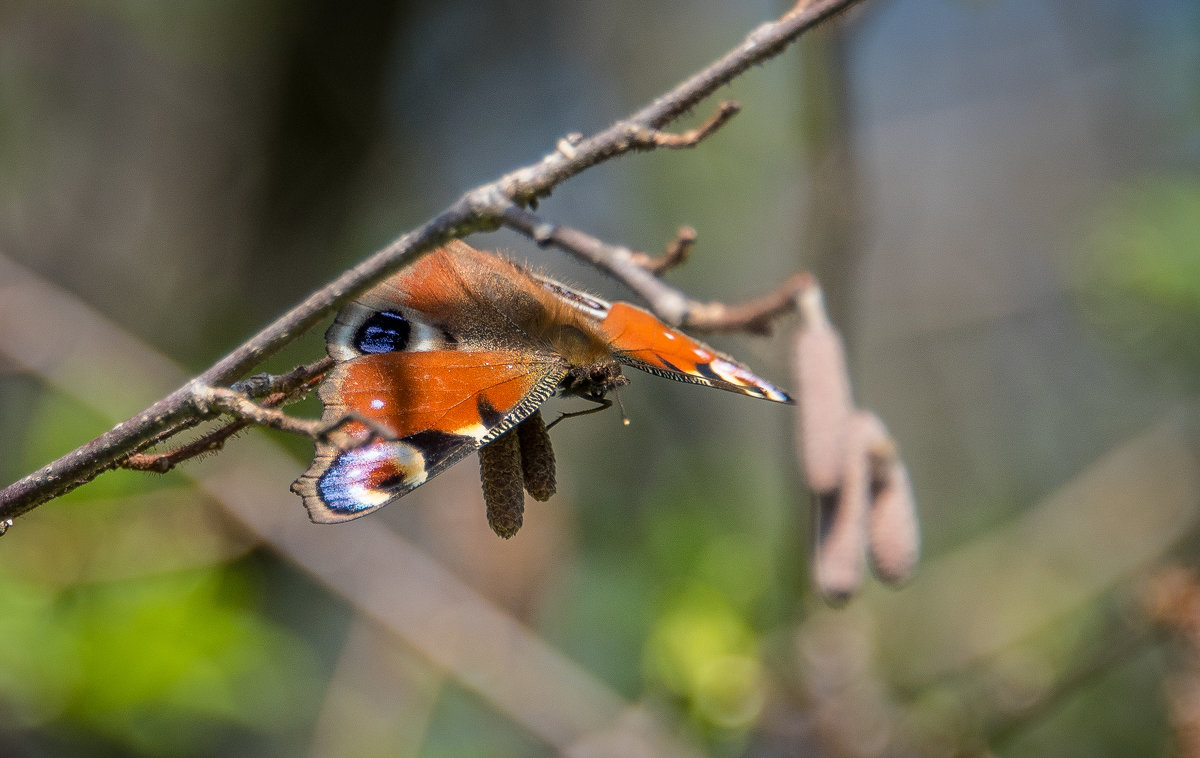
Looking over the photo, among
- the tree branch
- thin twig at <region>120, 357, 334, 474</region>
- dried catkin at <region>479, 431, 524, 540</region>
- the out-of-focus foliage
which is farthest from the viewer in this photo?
the out-of-focus foliage

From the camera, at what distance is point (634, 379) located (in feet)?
16.3

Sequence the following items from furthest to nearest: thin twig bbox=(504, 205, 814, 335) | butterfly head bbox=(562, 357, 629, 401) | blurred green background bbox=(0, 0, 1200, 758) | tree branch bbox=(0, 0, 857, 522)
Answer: blurred green background bbox=(0, 0, 1200, 758) → butterfly head bbox=(562, 357, 629, 401) → tree branch bbox=(0, 0, 857, 522) → thin twig bbox=(504, 205, 814, 335)

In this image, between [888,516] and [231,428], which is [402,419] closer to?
[231,428]

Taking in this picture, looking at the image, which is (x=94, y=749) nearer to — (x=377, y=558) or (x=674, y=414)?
(x=377, y=558)

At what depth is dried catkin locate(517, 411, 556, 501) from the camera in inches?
47.6

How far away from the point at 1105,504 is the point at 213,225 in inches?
174

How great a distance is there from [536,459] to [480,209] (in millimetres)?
471

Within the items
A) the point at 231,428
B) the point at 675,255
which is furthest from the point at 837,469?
the point at 231,428

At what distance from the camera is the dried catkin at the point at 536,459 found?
47.6 inches

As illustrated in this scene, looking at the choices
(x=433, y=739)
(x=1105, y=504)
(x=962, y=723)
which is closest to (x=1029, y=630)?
(x=1105, y=504)

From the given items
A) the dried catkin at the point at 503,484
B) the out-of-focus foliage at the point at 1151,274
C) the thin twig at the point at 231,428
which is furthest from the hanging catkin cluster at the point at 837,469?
the out-of-focus foliage at the point at 1151,274

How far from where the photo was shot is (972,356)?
577cm

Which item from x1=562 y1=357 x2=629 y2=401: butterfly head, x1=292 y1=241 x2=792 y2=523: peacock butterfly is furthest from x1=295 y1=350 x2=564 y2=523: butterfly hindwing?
x1=562 y1=357 x2=629 y2=401: butterfly head

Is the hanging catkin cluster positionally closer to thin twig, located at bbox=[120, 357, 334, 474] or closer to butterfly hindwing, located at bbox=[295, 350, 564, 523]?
butterfly hindwing, located at bbox=[295, 350, 564, 523]
